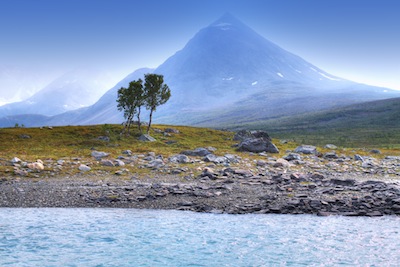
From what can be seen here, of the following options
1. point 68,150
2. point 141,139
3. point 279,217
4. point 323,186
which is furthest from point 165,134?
point 279,217

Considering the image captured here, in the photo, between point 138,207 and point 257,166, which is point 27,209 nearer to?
point 138,207

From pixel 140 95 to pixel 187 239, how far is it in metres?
59.8

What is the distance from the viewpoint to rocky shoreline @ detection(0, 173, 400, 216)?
28438 mm

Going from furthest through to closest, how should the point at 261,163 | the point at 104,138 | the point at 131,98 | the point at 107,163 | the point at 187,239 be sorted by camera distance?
the point at 131,98 < the point at 104,138 < the point at 261,163 < the point at 107,163 < the point at 187,239

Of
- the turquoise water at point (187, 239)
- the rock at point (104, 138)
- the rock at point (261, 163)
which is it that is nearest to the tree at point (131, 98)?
the rock at point (104, 138)

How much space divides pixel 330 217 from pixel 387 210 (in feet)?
14.6

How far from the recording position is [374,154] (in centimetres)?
6712

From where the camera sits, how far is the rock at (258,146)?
64250 millimetres

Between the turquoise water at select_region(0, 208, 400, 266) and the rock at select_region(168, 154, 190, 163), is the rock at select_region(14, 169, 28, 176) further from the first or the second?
the rock at select_region(168, 154, 190, 163)

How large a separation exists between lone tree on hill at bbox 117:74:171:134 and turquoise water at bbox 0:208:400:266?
5147 centimetres

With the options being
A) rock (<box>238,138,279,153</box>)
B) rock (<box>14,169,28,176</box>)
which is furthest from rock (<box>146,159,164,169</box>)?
rock (<box>238,138,279,153</box>)

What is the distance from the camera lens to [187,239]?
22500mm

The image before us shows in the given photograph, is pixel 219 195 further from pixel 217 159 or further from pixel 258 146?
pixel 258 146

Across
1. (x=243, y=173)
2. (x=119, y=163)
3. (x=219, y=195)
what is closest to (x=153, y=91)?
(x=119, y=163)
